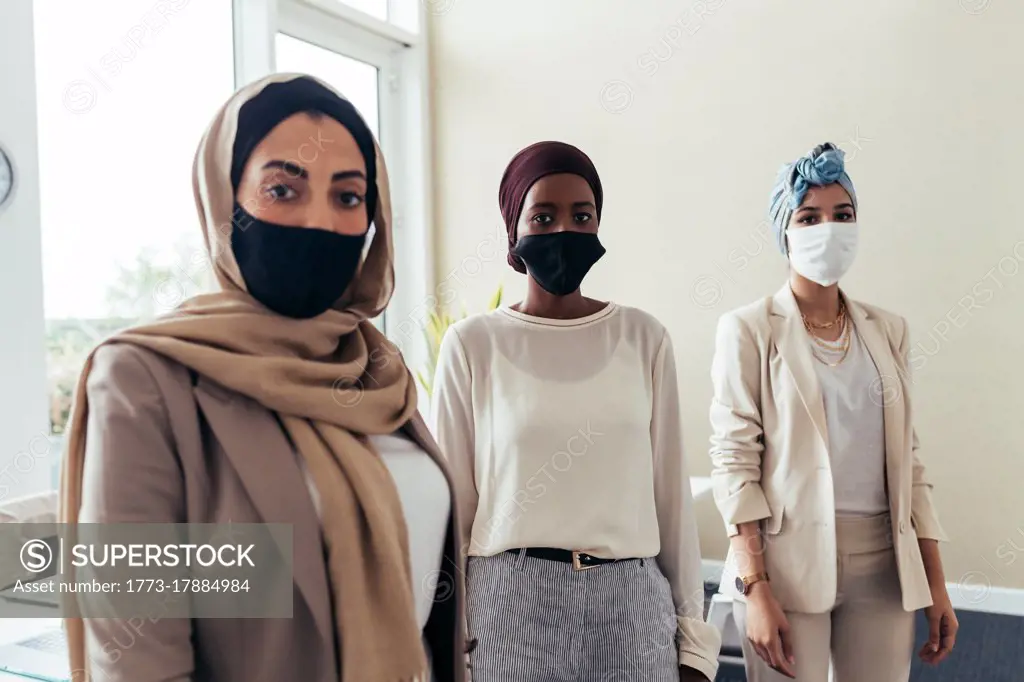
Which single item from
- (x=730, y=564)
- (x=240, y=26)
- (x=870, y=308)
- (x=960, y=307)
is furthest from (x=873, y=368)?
(x=240, y=26)

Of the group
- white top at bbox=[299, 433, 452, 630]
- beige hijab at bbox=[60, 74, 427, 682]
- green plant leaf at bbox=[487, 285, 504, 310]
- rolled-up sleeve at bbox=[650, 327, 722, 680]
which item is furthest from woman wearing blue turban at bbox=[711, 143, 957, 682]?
green plant leaf at bbox=[487, 285, 504, 310]

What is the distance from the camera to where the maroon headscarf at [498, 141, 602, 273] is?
1.55 metres

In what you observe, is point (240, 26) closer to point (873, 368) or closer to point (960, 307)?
point (873, 368)

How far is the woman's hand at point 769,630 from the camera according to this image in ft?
5.79

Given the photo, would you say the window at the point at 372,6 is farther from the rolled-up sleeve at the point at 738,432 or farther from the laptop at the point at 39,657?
the laptop at the point at 39,657

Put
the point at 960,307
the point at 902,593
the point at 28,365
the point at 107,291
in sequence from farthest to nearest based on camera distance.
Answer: the point at 960,307 < the point at 107,291 < the point at 28,365 < the point at 902,593

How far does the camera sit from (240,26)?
3.35m

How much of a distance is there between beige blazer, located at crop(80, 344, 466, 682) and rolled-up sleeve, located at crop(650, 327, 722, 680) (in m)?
0.77

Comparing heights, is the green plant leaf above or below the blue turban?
below

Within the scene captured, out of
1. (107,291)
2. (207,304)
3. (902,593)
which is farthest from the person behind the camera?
(107,291)

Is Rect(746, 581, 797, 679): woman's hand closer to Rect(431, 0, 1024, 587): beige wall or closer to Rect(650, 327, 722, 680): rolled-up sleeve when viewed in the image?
Rect(650, 327, 722, 680): rolled-up sleeve

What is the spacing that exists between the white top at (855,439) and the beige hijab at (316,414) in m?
1.08

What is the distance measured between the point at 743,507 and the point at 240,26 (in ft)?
8.88

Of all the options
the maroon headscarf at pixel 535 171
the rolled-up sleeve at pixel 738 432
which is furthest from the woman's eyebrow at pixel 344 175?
the rolled-up sleeve at pixel 738 432
